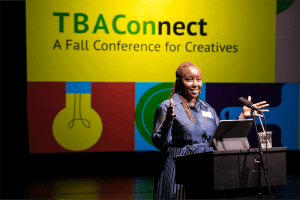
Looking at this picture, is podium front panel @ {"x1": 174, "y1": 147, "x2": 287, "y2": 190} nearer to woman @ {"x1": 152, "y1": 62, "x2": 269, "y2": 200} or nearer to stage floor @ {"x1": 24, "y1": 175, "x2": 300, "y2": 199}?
woman @ {"x1": 152, "y1": 62, "x2": 269, "y2": 200}

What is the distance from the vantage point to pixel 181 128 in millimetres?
2023

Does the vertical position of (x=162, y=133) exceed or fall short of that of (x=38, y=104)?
it falls short

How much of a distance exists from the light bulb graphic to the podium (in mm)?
2804

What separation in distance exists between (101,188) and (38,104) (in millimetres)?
1486

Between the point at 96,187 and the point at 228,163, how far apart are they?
2.66 metres

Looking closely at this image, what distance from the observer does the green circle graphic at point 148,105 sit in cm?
437

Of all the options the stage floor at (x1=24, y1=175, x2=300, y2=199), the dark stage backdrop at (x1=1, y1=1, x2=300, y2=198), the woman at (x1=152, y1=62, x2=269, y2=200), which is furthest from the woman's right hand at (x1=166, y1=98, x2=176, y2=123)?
the dark stage backdrop at (x1=1, y1=1, x2=300, y2=198)

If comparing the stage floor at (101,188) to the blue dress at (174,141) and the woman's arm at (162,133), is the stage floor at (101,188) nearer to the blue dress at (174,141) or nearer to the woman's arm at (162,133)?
the blue dress at (174,141)

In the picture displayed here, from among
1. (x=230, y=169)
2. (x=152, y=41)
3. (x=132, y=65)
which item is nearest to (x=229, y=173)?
(x=230, y=169)

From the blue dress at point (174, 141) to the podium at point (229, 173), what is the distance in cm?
27

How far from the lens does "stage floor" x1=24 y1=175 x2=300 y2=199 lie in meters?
3.50

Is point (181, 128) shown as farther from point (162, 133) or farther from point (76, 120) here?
point (76, 120)

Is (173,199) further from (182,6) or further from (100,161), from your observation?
(182,6)

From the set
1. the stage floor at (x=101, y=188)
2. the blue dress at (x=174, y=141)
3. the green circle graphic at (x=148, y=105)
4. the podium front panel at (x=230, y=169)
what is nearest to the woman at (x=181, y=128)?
the blue dress at (x=174, y=141)
